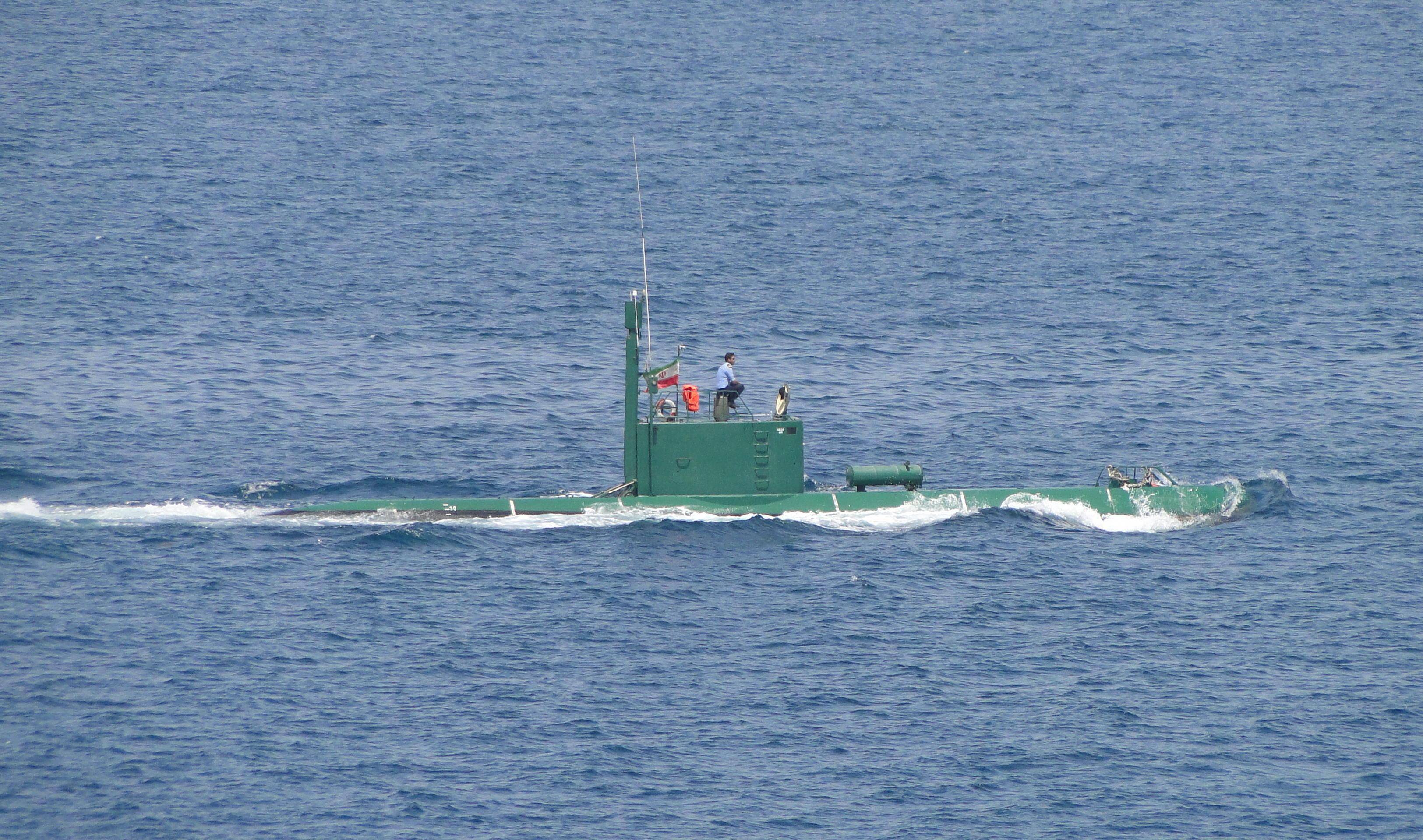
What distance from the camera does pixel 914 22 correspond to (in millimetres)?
119750

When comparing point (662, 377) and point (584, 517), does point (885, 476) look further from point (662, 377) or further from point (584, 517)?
point (584, 517)

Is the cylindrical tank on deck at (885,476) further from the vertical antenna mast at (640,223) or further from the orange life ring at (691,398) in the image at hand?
the vertical antenna mast at (640,223)

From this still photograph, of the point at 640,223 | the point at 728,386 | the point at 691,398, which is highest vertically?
the point at 640,223

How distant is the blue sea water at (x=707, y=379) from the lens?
106 feet

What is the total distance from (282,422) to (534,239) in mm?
26530

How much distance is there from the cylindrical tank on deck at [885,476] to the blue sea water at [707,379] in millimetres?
971

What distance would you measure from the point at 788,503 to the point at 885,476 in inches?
113

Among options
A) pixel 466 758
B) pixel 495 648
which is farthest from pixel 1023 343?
pixel 466 758

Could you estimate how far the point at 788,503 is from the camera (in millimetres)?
44969

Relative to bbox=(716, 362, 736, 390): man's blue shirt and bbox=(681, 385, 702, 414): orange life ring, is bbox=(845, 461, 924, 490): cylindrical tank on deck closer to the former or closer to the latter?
bbox=(716, 362, 736, 390): man's blue shirt

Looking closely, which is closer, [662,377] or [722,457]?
[662,377]

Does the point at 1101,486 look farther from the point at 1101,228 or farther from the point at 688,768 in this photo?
the point at 1101,228

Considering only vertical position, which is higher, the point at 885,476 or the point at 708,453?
the point at 708,453

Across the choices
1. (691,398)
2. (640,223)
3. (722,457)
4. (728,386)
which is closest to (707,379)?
(640,223)
